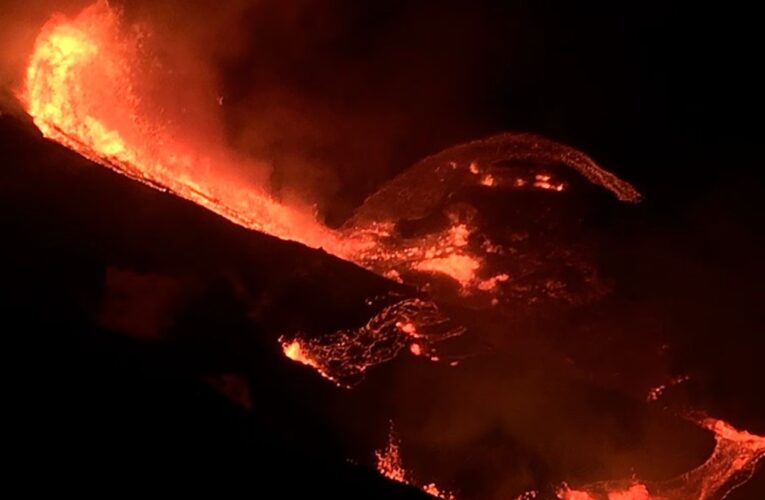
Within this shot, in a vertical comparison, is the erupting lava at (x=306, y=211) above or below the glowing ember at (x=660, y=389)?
above

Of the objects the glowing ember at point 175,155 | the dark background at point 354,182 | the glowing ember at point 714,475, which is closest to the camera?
the dark background at point 354,182

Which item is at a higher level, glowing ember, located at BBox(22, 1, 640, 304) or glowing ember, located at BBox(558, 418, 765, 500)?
glowing ember, located at BBox(22, 1, 640, 304)

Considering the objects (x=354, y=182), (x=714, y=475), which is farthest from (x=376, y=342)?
(x=714, y=475)

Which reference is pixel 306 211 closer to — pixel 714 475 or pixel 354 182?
pixel 354 182

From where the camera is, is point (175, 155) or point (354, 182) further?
point (354, 182)

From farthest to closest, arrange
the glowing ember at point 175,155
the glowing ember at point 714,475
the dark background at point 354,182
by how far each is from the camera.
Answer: the glowing ember at point 714,475, the glowing ember at point 175,155, the dark background at point 354,182

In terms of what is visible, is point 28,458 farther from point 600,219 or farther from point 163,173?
point 600,219

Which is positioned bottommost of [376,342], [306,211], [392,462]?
[392,462]

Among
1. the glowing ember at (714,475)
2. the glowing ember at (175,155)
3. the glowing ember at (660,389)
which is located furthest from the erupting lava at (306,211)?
the glowing ember at (714,475)

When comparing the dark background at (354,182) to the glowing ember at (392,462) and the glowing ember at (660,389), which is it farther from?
the glowing ember at (392,462)

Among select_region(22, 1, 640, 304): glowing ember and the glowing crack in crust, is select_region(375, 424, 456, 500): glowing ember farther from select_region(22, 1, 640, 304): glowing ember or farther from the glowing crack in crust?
select_region(22, 1, 640, 304): glowing ember

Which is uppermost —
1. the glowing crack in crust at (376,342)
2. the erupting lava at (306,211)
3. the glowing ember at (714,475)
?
the erupting lava at (306,211)

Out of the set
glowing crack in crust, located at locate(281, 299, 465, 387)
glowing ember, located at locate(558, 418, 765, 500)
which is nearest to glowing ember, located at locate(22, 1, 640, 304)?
glowing crack in crust, located at locate(281, 299, 465, 387)

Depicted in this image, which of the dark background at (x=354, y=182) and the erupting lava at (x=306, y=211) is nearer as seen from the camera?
the dark background at (x=354, y=182)
